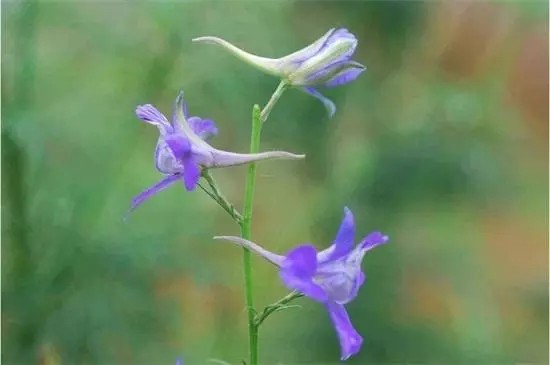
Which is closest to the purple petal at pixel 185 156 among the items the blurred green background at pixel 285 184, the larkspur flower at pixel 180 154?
the larkspur flower at pixel 180 154

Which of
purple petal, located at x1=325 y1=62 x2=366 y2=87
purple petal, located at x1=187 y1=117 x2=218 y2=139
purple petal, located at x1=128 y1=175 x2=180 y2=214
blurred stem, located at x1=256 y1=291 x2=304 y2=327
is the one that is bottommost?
blurred stem, located at x1=256 y1=291 x2=304 y2=327

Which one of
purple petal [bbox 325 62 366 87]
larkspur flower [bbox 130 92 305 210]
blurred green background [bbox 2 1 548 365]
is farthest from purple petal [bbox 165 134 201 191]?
blurred green background [bbox 2 1 548 365]

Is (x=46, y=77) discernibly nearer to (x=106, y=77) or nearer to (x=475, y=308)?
(x=106, y=77)

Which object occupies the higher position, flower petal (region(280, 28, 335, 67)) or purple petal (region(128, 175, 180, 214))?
flower petal (region(280, 28, 335, 67))

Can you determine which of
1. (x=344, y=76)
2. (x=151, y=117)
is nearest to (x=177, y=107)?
(x=151, y=117)

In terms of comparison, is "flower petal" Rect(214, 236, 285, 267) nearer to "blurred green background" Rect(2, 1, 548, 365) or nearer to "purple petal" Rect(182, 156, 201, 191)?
"purple petal" Rect(182, 156, 201, 191)

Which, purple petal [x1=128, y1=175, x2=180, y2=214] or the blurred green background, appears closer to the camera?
purple petal [x1=128, y1=175, x2=180, y2=214]

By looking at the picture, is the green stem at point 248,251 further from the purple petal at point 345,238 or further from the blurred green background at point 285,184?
the blurred green background at point 285,184

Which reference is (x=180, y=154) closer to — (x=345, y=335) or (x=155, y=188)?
(x=155, y=188)
